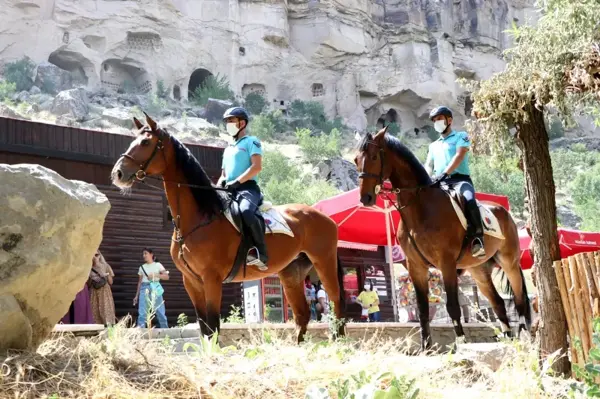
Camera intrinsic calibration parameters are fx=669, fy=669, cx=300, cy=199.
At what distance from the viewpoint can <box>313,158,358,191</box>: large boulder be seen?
2261 inches

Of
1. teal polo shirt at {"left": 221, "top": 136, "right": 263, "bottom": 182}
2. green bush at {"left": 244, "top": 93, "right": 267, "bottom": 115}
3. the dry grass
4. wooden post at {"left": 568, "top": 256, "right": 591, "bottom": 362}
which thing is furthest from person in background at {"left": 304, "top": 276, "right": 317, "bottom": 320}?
green bush at {"left": 244, "top": 93, "right": 267, "bottom": 115}

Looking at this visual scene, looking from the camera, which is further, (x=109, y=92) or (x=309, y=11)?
(x=309, y=11)

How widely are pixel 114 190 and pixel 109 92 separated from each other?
5196cm

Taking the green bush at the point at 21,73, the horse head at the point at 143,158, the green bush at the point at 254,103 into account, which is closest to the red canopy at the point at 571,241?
the horse head at the point at 143,158

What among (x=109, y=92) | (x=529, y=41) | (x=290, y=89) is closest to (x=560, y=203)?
(x=290, y=89)

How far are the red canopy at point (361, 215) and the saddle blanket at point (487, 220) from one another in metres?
3.09

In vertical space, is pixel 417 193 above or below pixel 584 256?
above

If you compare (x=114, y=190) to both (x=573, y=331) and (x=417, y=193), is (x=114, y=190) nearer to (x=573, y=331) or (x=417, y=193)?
(x=417, y=193)

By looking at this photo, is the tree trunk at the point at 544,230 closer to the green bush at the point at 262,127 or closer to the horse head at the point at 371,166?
the horse head at the point at 371,166

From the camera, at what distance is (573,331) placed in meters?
6.07

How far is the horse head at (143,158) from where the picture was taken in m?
6.68

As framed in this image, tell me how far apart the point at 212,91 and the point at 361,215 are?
55867 millimetres

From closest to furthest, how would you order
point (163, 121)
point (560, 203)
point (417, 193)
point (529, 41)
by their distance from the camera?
point (529, 41) < point (417, 193) < point (163, 121) < point (560, 203)

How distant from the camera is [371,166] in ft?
25.3
